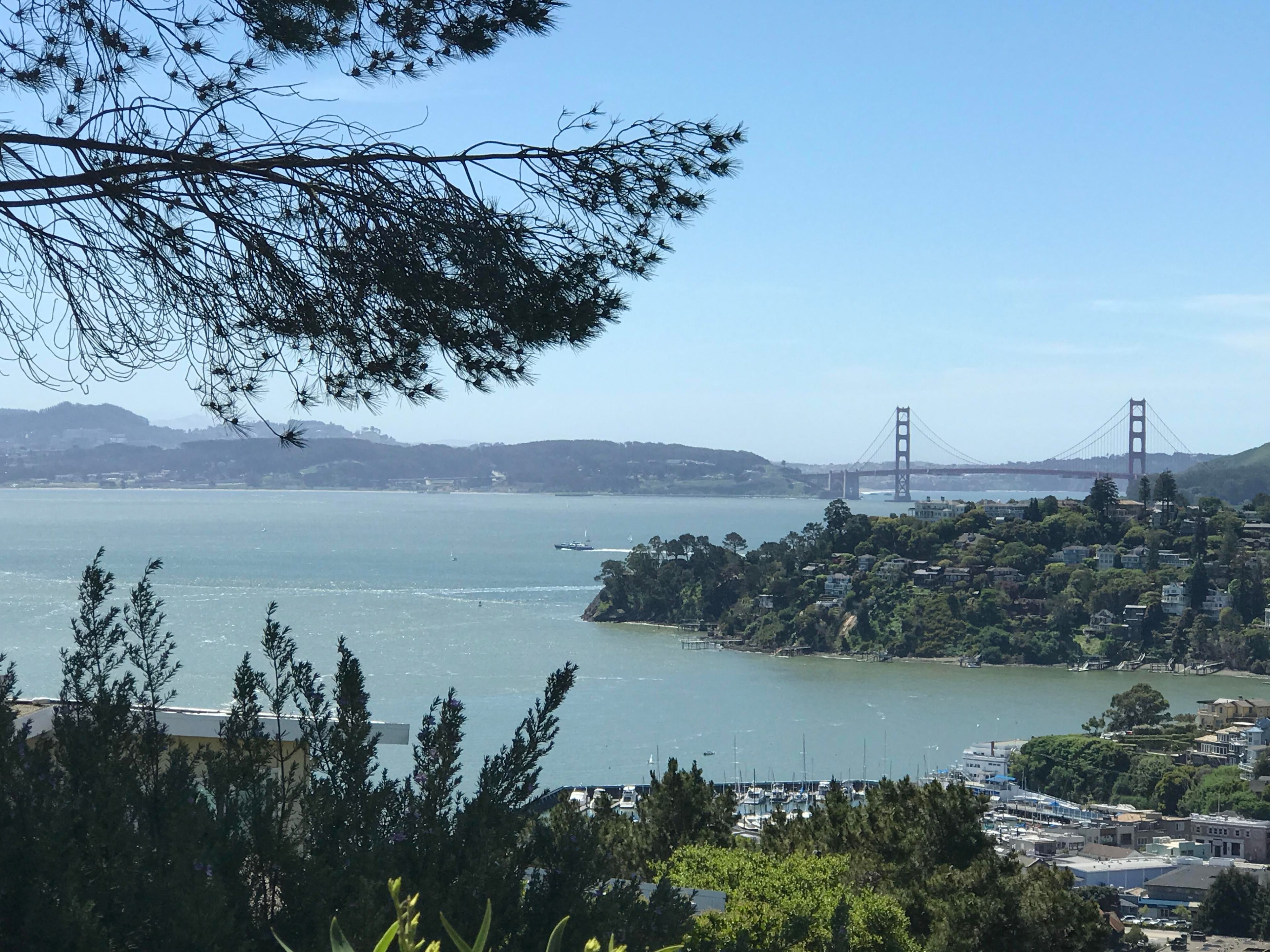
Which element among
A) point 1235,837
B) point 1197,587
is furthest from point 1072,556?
point 1235,837

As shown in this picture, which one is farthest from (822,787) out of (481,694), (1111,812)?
(481,694)

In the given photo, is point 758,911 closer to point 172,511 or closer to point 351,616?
point 351,616

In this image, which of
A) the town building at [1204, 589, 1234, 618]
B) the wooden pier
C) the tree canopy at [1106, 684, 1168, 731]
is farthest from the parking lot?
the town building at [1204, 589, 1234, 618]

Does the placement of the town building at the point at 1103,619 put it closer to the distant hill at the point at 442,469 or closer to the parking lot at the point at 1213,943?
the parking lot at the point at 1213,943

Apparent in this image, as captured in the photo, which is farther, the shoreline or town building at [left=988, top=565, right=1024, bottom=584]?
town building at [left=988, top=565, right=1024, bottom=584]

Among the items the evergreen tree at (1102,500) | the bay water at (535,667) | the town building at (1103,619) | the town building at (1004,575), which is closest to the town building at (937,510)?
the evergreen tree at (1102,500)

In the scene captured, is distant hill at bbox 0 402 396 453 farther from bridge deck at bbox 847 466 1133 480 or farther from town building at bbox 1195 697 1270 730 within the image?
town building at bbox 1195 697 1270 730
